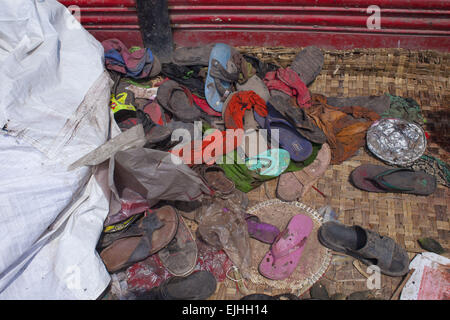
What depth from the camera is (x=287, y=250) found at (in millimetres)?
2363

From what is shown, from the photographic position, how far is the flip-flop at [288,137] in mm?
2682

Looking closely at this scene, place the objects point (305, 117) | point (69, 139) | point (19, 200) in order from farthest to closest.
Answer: point (305, 117)
point (69, 139)
point (19, 200)

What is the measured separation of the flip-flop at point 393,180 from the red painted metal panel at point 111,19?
8.07ft

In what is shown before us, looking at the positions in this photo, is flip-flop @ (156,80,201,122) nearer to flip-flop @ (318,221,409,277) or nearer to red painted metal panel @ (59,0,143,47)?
red painted metal panel @ (59,0,143,47)

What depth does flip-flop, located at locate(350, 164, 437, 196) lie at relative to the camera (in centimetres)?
255

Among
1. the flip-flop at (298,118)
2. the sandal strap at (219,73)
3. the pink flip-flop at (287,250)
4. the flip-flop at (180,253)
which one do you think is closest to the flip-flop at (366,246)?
the pink flip-flop at (287,250)

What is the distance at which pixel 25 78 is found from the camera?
7.62 ft

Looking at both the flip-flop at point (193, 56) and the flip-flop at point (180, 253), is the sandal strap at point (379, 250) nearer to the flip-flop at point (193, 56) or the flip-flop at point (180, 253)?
the flip-flop at point (180, 253)

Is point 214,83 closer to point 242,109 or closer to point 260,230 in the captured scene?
point 242,109

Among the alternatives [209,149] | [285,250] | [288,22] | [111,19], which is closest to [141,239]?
[209,149]

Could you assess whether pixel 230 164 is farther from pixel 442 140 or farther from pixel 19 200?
pixel 442 140

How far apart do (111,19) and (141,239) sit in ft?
7.05

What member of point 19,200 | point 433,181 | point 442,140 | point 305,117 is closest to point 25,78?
point 19,200

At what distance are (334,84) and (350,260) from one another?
1.72m
